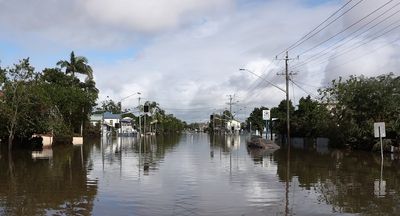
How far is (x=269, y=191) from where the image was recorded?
703 inches

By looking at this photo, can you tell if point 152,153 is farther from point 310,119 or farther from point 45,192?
point 310,119

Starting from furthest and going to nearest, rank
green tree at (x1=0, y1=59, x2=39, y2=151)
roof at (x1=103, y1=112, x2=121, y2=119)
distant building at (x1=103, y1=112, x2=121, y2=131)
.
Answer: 1. roof at (x1=103, y1=112, x2=121, y2=119)
2. distant building at (x1=103, y1=112, x2=121, y2=131)
3. green tree at (x1=0, y1=59, x2=39, y2=151)

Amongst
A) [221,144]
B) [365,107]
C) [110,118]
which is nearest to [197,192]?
[365,107]

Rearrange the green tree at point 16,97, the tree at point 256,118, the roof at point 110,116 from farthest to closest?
the roof at point 110,116 → the tree at point 256,118 → the green tree at point 16,97

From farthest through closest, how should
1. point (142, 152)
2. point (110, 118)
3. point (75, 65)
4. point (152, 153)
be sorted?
1. point (110, 118)
2. point (75, 65)
3. point (142, 152)
4. point (152, 153)

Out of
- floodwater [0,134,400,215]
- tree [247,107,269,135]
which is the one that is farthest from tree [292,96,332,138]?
tree [247,107,269,135]

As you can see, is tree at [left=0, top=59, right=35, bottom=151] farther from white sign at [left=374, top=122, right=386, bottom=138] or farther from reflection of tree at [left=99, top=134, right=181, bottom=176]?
white sign at [left=374, top=122, right=386, bottom=138]

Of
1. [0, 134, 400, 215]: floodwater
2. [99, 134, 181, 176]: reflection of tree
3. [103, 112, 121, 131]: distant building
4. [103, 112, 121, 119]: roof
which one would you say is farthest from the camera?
[103, 112, 121, 119]: roof

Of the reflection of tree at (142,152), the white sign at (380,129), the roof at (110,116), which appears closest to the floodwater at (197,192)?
the reflection of tree at (142,152)

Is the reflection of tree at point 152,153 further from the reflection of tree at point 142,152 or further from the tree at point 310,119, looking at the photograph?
the tree at point 310,119

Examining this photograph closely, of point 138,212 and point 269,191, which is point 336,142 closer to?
point 269,191

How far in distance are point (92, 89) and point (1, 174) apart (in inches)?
2695

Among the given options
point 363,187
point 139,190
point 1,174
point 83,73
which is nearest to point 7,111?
point 1,174

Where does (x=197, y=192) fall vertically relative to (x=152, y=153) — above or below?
below
